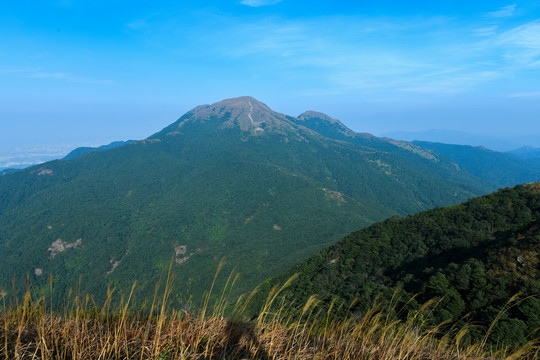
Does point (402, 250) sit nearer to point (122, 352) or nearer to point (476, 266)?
point (476, 266)

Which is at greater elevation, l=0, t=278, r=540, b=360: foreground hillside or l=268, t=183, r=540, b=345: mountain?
l=0, t=278, r=540, b=360: foreground hillside

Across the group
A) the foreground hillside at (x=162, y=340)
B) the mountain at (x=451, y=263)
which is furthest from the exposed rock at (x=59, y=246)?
the foreground hillside at (x=162, y=340)

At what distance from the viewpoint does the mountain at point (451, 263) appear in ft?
60.4

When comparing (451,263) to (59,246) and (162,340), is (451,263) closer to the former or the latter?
(162,340)

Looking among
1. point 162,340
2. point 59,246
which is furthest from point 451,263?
point 59,246

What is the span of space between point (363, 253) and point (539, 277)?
84.9 ft

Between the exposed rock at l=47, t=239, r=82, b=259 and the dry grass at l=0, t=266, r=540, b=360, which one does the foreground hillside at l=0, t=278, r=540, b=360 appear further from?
the exposed rock at l=47, t=239, r=82, b=259

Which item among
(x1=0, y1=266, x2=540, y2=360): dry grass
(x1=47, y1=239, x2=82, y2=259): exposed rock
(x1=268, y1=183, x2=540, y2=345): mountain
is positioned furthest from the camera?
(x1=47, y1=239, x2=82, y2=259): exposed rock

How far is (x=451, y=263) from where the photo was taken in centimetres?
2550

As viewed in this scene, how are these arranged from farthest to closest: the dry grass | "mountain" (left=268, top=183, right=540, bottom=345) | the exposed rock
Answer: the exposed rock < "mountain" (left=268, top=183, right=540, bottom=345) < the dry grass

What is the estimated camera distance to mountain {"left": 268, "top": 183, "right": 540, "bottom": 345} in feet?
60.4

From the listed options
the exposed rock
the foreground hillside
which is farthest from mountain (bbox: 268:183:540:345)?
the exposed rock

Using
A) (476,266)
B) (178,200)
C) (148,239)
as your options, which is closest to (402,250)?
(476,266)

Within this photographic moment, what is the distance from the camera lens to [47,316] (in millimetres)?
3229
